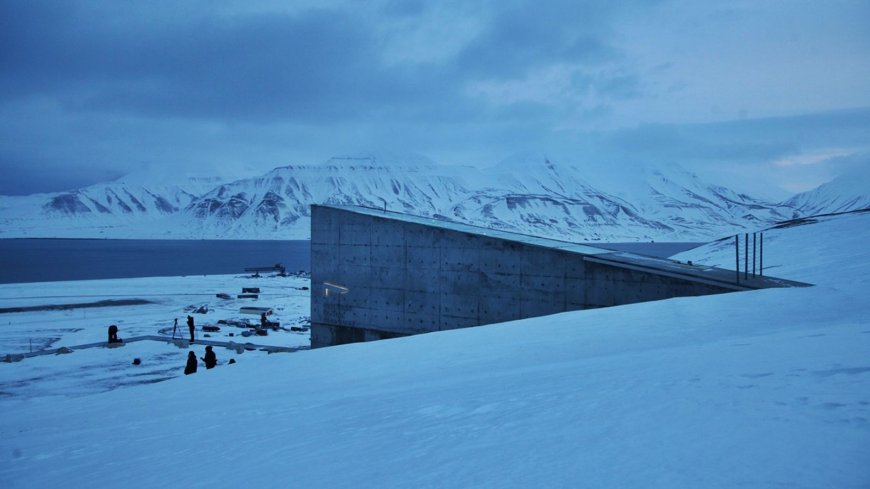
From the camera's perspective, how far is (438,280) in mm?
17234

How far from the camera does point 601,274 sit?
48.1 feet

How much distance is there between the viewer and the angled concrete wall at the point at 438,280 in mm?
14711

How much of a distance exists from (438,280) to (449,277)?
41 centimetres

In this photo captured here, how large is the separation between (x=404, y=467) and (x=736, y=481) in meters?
2.06

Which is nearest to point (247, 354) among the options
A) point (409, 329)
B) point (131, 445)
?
point (409, 329)

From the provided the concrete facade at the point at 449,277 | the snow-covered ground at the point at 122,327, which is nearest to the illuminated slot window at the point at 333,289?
the concrete facade at the point at 449,277

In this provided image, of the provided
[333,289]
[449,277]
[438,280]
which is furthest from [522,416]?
[333,289]

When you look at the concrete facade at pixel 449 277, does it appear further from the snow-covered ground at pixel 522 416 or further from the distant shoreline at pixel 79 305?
the distant shoreline at pixel 79 305

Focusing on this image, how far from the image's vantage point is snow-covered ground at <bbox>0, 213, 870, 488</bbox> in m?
3.42

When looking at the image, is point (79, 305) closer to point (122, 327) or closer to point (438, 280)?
point (122, 327)

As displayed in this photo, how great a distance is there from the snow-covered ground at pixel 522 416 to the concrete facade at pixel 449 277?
5.08 meters

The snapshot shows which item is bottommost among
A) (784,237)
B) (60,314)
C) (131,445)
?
(60,314)

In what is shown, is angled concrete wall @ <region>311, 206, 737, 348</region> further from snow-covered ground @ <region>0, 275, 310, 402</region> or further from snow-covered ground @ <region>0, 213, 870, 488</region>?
snow-covered ground @ <region>0, 213, 870, 488</region>

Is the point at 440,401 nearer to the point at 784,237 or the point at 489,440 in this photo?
the point at 489,440
